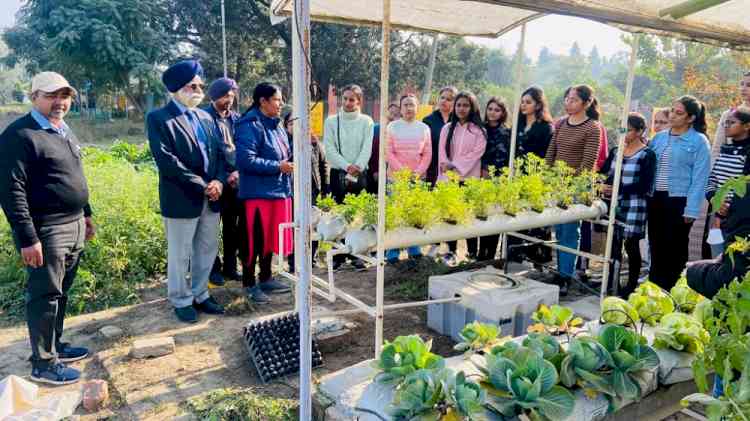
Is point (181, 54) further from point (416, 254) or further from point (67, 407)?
point (67, 407)

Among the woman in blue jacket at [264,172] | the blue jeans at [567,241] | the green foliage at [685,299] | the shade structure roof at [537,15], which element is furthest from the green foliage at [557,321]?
the woman in blue jacket at [264,172]

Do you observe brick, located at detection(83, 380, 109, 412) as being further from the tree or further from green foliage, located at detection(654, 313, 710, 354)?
the tree

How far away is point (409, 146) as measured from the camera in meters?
5.30

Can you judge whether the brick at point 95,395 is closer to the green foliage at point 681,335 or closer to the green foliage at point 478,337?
the green foliage at point 478,337

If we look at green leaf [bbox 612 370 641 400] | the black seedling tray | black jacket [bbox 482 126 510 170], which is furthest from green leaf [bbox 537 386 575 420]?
black jacket [bbox 482 126 510 170]

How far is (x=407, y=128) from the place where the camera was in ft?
17.5

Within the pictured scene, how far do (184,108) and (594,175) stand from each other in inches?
131

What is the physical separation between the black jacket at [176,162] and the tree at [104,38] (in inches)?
659

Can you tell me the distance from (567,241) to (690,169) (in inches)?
46.7

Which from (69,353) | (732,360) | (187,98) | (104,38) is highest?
(104,38)

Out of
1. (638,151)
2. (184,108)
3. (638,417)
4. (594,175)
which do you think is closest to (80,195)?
(184,108)

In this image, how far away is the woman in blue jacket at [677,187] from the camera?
4438mm

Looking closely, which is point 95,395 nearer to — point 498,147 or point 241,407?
point 241,407

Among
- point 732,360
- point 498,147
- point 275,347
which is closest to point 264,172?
point 275,347
